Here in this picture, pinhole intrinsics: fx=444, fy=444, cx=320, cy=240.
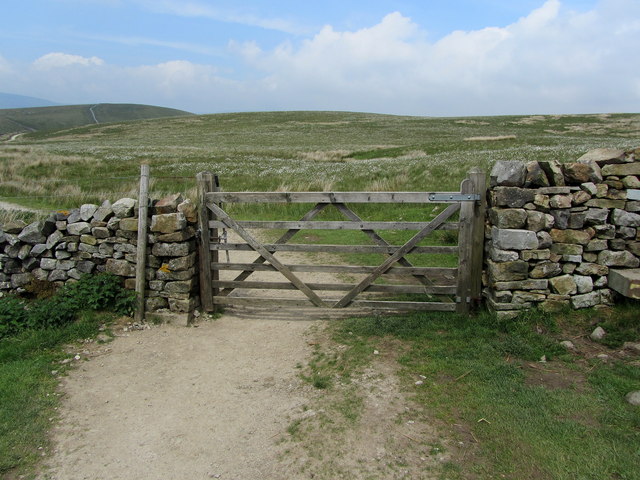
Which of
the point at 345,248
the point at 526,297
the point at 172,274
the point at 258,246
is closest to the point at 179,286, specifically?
the point at 172,274

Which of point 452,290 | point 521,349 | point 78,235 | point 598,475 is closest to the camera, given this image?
point 598,475

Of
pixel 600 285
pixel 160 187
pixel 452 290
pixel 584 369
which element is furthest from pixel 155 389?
pixel 160 187

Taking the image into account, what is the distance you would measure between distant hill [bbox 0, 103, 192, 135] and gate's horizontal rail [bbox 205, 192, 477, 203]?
145266 mm

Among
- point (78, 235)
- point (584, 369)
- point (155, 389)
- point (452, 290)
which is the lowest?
point (155, 389)

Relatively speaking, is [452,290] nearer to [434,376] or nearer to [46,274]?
[434,376]

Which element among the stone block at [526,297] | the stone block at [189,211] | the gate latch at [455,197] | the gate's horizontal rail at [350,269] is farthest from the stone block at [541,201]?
the stone block at [189,211]

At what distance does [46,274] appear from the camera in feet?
25.7

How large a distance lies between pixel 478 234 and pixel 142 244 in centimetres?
544

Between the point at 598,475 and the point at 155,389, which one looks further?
the point at 155,389

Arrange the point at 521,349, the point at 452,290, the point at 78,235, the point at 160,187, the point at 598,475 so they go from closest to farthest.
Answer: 1. the point at 598,475
2. the point at 521,349
3. the point at 452,290
4. the point at 78,235
5. the point at 160,187

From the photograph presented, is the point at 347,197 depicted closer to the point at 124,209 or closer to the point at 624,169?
the point at 124,209

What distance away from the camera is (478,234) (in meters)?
6.98

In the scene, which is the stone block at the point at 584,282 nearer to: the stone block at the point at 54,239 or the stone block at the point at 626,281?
the stone block at the point at 626,281

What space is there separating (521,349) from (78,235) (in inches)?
287
